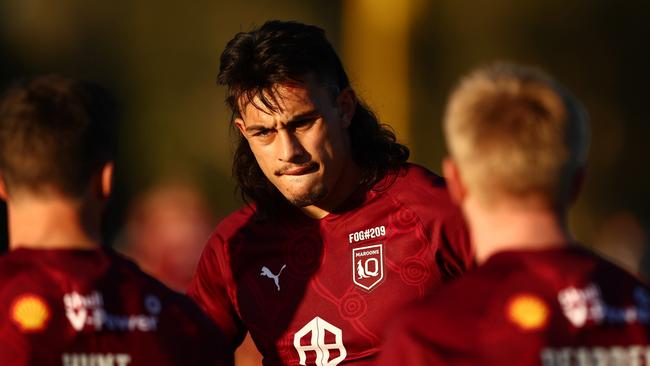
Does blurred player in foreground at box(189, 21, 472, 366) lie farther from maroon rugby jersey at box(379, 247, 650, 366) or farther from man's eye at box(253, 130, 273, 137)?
maroon rugby jersey at box(379, 247, 650, 366)

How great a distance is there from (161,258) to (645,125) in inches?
419

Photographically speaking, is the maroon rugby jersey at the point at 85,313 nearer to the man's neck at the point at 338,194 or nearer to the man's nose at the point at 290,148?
the man's nose at the point at 290,148

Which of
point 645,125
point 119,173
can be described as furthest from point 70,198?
point 645,125

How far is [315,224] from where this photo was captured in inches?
227

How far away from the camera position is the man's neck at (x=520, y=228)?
3.81 meters

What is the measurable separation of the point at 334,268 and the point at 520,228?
1923mm

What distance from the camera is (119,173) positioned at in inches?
757

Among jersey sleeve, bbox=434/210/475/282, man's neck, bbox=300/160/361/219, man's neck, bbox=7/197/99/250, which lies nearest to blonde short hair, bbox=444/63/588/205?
man's neck, bbox=7/197/99/250

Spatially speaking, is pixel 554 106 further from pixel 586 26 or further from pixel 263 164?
pixel 586 26

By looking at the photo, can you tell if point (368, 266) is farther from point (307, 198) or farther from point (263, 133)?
point (263, 133)

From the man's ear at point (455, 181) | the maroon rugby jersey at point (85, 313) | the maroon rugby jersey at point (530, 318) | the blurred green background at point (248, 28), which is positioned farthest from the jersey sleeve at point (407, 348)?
the blurred green background at point (248, 28)

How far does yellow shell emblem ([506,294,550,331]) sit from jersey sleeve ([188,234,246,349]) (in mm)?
2288

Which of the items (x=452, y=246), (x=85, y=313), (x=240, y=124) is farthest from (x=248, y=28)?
(x=85, y=313)

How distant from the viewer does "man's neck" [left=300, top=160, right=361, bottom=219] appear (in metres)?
5.77
